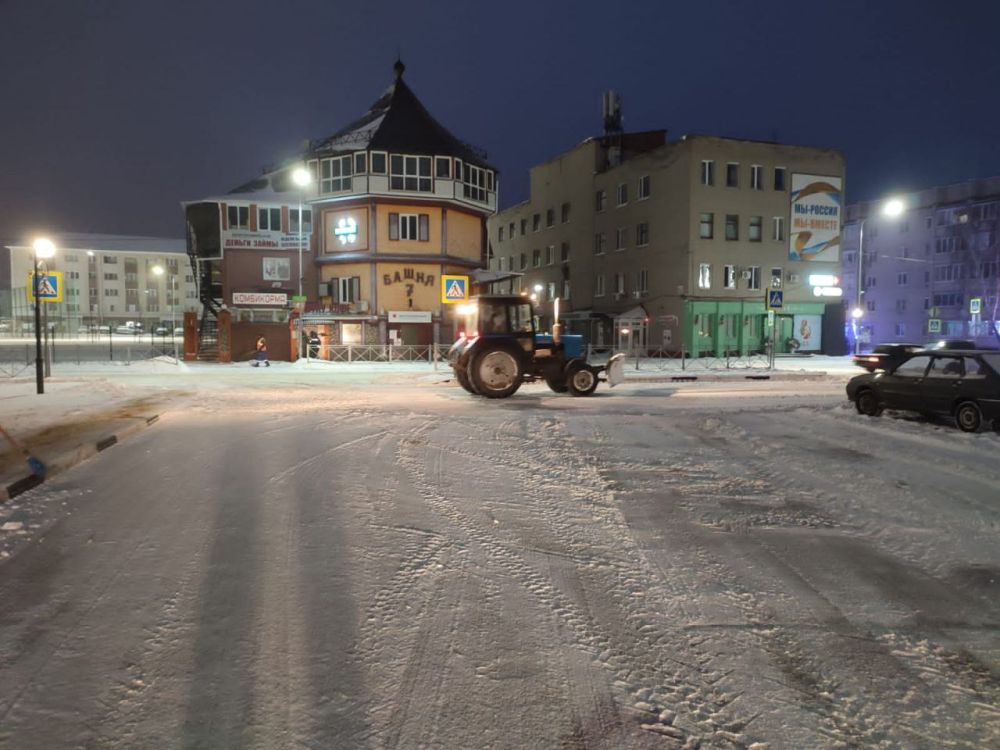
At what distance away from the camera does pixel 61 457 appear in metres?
8.64

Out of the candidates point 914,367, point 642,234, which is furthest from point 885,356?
point 642,234

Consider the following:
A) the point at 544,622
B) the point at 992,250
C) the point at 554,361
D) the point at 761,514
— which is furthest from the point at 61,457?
the point at 992,250

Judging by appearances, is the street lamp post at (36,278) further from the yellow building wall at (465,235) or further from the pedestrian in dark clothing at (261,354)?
the yellow building wall at (465,235)

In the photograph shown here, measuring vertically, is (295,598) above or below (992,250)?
below

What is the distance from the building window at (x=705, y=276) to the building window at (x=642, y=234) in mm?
4800

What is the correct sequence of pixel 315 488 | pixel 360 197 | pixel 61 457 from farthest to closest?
pixel 360 197, pixel 61 457, pixel 315 488

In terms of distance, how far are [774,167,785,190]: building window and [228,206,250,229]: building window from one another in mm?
34110

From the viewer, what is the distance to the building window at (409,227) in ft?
127

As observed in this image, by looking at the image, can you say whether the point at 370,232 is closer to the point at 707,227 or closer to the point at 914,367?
the point at 707,227

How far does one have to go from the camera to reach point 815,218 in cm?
4303

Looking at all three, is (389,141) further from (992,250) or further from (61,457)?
(992,250)

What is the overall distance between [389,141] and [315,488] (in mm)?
34974

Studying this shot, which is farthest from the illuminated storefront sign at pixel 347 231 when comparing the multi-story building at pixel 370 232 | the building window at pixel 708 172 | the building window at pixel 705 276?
the building window at pixel 708 172

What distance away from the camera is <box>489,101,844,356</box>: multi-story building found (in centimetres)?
4100
